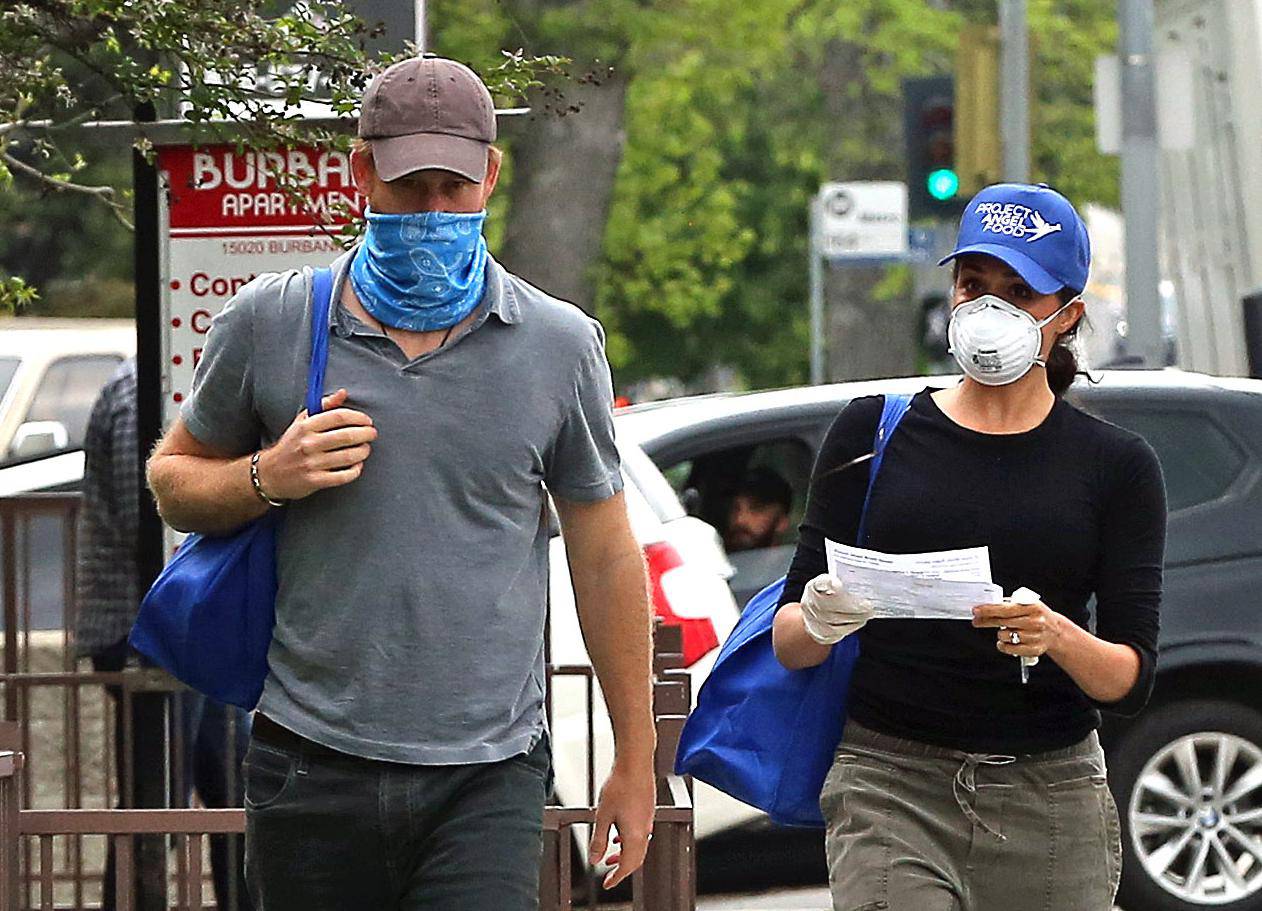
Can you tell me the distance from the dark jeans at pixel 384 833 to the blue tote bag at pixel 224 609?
108 millimetres

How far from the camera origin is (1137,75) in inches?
583

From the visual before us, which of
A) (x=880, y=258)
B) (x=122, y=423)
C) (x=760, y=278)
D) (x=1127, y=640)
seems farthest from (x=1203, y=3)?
(x=1127, y=640)

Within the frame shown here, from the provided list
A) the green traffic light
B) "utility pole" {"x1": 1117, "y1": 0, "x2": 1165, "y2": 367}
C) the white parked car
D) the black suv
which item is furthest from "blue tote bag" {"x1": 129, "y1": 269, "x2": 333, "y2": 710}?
the green traffic light

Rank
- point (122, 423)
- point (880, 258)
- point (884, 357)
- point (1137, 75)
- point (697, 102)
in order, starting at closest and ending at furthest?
1. point (122, 423)
2. point (1137, 75)
3. point (880, 258)
4. point (884, 357)
5. point (697, 102)

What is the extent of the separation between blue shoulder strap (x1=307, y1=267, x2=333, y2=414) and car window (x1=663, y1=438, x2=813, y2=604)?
460 centimetres

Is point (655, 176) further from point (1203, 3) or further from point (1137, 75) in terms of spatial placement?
point (1137, 75)

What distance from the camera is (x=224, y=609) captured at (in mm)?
3457

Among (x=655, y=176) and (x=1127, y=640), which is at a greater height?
(x=655, y=176)

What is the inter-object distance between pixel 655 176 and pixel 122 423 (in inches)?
745

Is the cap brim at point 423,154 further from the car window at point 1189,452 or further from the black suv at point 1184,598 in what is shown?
the car window at point 1189,452

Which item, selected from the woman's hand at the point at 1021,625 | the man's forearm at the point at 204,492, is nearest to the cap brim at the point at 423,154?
the man's forearm at the point at 204,492

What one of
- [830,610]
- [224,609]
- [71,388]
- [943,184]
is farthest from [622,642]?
[943,184]

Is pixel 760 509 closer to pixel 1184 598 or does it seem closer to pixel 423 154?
pixel 1184 598

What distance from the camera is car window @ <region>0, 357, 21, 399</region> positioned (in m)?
13.6
